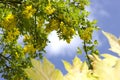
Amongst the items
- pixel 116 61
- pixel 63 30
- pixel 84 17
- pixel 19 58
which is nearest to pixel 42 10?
pixel 63 30

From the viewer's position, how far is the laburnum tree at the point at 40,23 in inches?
570

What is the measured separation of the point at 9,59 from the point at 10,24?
4.08 meters

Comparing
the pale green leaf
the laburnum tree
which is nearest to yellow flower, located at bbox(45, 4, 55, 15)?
the laburnum tree

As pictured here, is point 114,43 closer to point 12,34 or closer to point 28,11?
point 28,11

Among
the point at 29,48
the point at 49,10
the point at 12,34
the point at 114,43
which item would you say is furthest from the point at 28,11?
the point at 114,43

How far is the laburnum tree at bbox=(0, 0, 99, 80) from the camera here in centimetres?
1448

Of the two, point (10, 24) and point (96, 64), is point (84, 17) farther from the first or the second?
point (96, 64)

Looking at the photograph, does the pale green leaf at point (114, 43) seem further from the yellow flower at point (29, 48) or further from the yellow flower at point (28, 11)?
the yellow flower at point (29, 48)

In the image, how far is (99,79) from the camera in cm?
79

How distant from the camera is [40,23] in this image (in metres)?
16.2

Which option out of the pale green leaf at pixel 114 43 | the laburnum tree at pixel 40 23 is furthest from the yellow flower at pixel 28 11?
the pale green leaf at pixel 114 43

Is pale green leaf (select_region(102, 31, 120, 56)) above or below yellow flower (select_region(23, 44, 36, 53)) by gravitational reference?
below

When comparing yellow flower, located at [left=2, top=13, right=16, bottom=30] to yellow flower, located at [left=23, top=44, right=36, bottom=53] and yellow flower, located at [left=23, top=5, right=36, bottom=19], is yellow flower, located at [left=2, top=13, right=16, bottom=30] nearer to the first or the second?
yellow flower, located at [left=23, top=5, right=36, bottom=19]

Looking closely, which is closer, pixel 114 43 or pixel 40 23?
pixel 114 43
